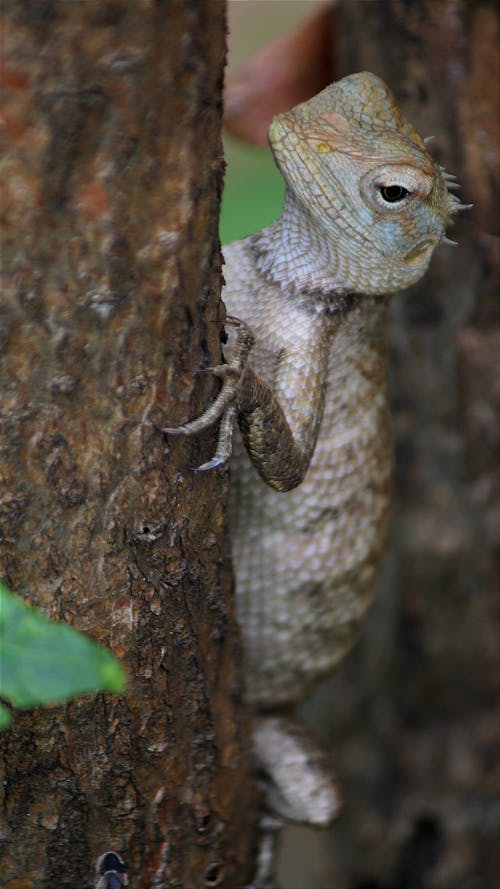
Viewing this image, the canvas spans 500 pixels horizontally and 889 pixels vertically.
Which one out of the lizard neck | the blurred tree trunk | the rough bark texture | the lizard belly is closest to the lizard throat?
the lizard neck

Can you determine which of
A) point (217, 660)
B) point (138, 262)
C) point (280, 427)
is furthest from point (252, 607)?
point (138, 262)

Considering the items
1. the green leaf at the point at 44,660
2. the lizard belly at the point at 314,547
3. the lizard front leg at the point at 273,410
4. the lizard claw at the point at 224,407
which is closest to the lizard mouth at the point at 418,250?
the lizard front leg at the point at 273,410

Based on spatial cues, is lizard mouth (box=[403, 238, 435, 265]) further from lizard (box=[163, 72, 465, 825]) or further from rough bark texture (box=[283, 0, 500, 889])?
rough bark texture (box=[283, 0, 500, 889])

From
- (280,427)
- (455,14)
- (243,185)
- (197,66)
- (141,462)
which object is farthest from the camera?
(243,185)

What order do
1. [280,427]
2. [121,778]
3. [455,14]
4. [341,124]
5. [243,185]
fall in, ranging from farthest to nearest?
[243,185] < [455,14] < [341,124] < [280,427] < [121,778]

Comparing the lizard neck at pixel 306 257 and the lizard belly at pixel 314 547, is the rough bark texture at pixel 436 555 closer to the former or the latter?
the lizard belly at pixel 314 547

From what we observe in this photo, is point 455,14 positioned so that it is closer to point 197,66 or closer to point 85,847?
point 197,66

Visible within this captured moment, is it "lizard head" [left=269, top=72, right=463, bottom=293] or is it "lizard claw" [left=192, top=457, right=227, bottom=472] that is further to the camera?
"lizard head" [left=269, top=72, right=463, bottom=293]
